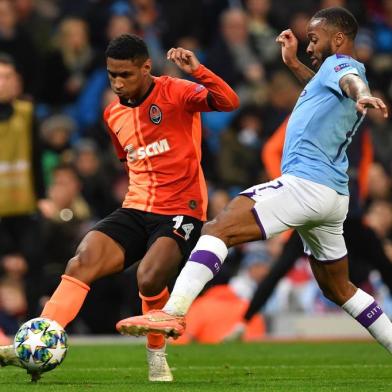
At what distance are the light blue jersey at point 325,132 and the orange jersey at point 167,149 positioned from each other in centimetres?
72

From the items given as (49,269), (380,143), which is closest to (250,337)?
(49,269)

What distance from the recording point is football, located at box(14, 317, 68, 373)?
7.86 meters

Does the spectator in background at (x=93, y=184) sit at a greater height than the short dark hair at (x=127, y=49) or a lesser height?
lesser

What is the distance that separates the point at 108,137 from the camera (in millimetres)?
17000

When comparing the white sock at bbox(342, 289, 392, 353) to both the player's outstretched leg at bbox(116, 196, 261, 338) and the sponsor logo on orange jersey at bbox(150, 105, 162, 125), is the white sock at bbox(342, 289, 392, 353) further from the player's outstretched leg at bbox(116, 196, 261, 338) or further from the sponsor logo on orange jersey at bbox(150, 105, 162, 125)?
the sponsor logo on orange jersey at bbox(150, 105, 162, 125)

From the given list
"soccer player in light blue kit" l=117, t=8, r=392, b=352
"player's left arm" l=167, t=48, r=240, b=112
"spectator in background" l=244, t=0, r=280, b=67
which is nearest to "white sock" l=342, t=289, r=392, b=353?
"soccer player in light blue kit" l=117, t=8, r=392, b=352

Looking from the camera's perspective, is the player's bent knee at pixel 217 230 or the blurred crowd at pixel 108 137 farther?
the blurred crowd at pixel 108 137

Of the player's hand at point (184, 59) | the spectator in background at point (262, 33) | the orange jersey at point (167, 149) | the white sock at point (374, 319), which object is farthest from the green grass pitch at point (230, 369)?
the spectator in background at point (262, 33)

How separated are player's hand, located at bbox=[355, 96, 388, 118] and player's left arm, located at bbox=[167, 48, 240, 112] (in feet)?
4.34

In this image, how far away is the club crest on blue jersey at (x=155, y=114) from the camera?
29.0ft

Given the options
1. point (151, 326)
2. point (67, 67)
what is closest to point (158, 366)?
point (151, 326)

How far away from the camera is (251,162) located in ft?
55.1

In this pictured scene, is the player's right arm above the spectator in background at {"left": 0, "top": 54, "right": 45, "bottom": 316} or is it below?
above

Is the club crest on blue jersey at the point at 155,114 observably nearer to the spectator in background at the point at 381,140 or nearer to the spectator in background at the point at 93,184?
the spectator in background at the point at 93,184
